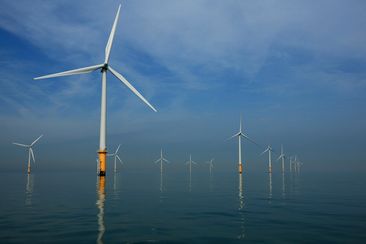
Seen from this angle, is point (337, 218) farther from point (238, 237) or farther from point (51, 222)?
point (51, 222)

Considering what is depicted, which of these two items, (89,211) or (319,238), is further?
(89,211)

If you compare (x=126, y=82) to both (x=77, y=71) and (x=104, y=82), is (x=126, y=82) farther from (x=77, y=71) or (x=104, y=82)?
(x=77, y=71)

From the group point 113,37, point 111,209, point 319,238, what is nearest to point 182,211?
point 111,209

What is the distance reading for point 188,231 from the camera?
17.1 m

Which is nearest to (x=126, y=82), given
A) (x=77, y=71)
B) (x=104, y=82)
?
(x=104, y=82)

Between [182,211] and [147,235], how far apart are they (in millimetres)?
9674

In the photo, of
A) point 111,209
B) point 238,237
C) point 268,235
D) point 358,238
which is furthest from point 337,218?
point 111,209

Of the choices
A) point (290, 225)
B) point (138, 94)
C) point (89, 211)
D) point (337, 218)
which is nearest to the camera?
point (290, 225)

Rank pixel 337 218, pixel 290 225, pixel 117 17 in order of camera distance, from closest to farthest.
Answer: pixel 290 225, pixel 337 218, pixel 117 17

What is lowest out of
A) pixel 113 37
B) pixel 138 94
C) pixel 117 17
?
pixel 138 94

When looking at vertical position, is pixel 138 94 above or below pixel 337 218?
above

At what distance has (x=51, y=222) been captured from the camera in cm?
1973

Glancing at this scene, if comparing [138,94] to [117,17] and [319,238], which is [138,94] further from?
[319,238]

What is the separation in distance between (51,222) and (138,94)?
48.0 metres
